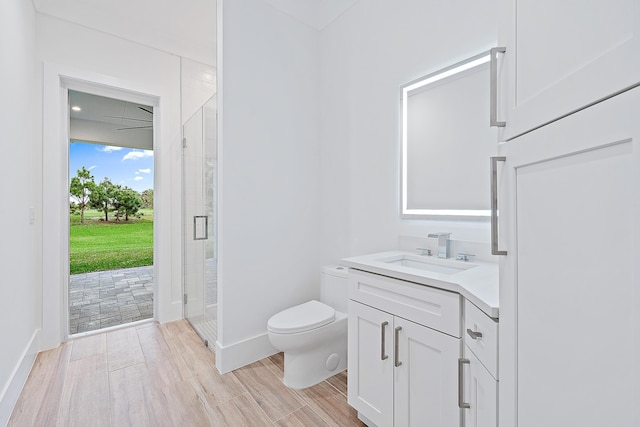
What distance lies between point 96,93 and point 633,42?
11.2ft

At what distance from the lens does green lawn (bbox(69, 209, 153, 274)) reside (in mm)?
3523

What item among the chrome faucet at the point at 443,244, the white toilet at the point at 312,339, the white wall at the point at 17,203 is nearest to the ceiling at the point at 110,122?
the white wall at the point at 17,203

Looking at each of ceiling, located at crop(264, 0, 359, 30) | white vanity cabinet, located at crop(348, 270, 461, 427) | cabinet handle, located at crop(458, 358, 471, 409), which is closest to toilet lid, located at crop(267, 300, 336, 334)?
white vanity cabinet, located at crop(348, 270, 461, 427)

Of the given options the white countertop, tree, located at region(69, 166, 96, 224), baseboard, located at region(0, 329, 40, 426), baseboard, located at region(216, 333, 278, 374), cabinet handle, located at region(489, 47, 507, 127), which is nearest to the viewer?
cabinet handle, located at region(489, 47, 507, 127)

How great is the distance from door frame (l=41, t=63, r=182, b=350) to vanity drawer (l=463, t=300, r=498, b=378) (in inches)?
108

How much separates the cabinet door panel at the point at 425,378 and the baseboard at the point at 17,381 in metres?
1.99

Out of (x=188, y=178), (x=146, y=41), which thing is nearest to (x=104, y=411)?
(x=188, y=178)

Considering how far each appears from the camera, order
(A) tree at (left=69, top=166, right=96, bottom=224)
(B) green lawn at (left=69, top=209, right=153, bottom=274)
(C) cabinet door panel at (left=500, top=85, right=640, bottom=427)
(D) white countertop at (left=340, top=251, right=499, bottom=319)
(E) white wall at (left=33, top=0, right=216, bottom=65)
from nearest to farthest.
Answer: (C) cabinet door panel at (left=500, top=85, right=640, bottom=427)
(D) white countertop at (left=340, top=251, right=499, bottom=319)
(E) white wall at (left=33, top=0, right=216, bottom=65)
(A) tree at (left=69, top=166, right=96, bottom=224)
(B) green lawn at (left=69, top=209, right=153, bottom=274)

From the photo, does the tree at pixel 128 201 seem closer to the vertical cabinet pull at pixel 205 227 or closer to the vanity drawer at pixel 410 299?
the vertical cabinet pull at pixel 205 227

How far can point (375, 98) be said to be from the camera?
2.10 meters

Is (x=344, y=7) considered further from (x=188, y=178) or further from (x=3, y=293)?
(x=3, y=293)

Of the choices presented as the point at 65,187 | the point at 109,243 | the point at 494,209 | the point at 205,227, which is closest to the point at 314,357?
the point at 205,227

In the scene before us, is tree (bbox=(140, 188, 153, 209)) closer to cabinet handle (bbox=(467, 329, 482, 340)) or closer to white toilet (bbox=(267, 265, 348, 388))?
white toilet (bbox=(267, 265, 348, 388))

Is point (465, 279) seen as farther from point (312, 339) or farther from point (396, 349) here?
point (312, 339)
